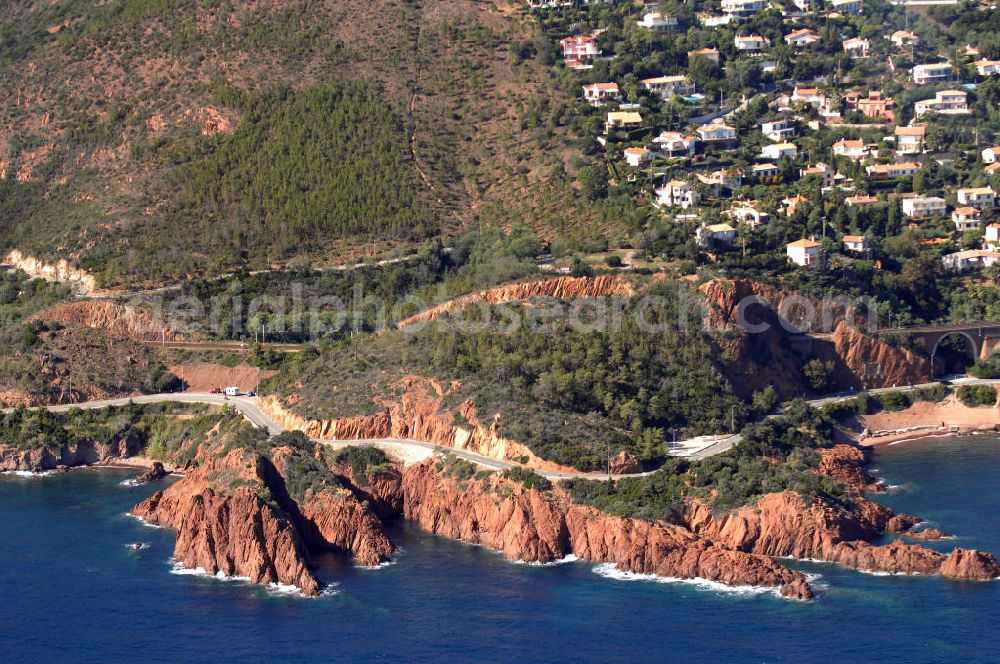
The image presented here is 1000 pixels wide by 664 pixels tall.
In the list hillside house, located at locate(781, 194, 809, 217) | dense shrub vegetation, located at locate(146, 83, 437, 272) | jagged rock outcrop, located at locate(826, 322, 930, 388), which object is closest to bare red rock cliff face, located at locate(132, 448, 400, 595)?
jagged rock outcrop, located at locate(826, 322, 930, 388)

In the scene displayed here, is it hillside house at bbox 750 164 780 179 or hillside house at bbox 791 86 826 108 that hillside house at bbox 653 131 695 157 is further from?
hillside house at bbox 791 86 826 108

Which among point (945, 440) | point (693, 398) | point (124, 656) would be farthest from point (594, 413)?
point (124, 656)

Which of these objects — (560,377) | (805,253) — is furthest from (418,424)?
(805,253)

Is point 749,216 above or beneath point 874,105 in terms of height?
beneath

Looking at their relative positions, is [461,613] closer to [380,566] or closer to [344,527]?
[380,566]

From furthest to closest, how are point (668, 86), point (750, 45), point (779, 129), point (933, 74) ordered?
point (750, 45)
point (933, 74)
point (668, 86)
point (779, 129)

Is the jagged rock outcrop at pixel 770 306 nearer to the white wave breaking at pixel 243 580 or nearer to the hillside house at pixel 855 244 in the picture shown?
the hillside house at pixel 855 244
